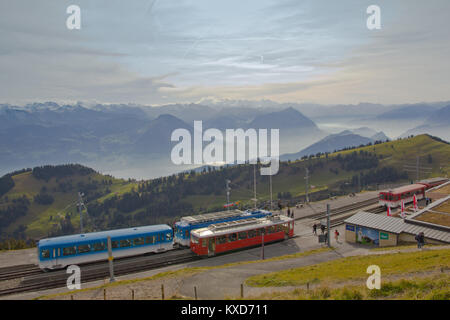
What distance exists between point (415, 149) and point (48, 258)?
18536 centimetres

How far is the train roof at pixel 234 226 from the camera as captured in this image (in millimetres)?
36000

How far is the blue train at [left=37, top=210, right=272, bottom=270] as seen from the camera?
32219mm

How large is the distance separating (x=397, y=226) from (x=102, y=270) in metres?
31.8

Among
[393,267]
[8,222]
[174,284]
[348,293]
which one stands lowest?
[8,222]

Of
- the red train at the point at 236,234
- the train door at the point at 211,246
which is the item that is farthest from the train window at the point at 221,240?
the train door at the point at 211,246

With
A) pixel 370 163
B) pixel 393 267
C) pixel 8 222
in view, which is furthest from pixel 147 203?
pixel 393 267

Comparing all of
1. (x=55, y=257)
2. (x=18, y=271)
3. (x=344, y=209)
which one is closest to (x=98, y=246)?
(x=55, y=257)

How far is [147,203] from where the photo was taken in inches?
7795

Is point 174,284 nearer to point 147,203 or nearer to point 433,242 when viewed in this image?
point 433,242

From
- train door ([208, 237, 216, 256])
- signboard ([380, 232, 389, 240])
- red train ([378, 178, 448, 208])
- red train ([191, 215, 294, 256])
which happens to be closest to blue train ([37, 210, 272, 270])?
red train ([191, 215, 294, 256])

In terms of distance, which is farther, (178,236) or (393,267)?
(178,236)

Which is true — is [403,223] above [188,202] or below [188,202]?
above

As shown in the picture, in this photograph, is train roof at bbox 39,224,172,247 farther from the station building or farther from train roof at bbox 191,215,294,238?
the station building

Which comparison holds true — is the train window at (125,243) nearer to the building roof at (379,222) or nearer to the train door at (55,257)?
the train door at (55,257)
